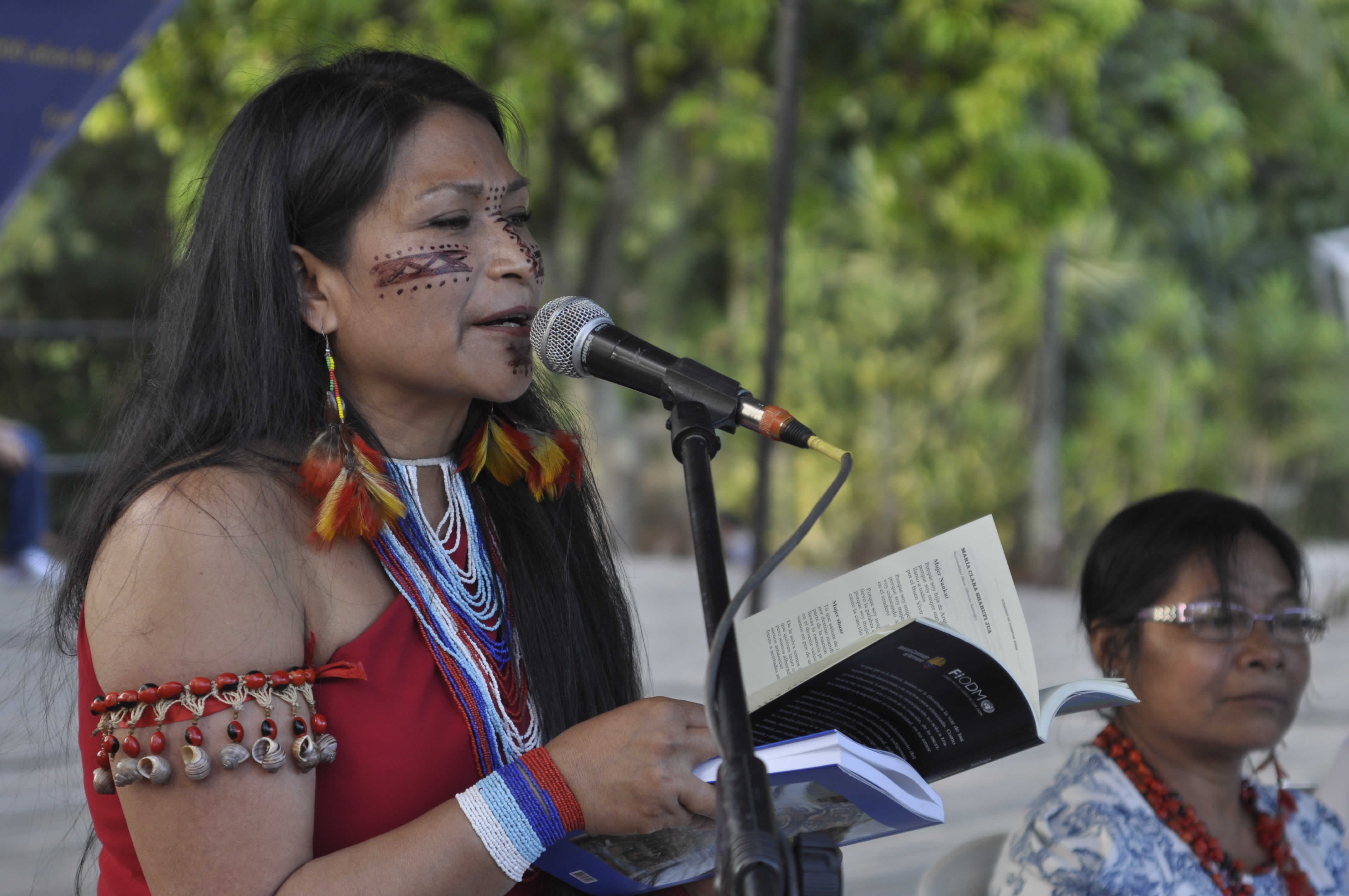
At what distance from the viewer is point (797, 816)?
1.31 m

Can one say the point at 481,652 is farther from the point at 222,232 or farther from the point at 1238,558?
the point at 1238,558

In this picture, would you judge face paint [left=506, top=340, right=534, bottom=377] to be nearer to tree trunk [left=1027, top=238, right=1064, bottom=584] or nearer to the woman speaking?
the woman speaking

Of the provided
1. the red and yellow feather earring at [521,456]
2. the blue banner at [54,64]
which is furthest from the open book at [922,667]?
the blue banner at [54,64]

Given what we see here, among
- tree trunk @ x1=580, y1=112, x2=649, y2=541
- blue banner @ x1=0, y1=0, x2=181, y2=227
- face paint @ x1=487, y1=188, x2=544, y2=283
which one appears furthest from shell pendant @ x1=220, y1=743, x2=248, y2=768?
tree trunk @ x1=580, y1=112, x2=649, y2=541

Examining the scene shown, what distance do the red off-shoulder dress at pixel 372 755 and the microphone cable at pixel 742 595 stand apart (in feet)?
1.25

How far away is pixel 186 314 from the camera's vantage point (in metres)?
1.57

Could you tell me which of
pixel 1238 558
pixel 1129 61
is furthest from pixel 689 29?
pixel 1238 558

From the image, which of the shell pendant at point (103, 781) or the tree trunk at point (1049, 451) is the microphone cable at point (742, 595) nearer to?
the shell pendant at point (103, 781)

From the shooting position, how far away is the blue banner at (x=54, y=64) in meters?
3.06

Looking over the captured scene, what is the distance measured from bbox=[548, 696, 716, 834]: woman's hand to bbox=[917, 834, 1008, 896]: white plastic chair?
2.79 ft

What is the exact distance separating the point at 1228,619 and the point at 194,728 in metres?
1.58

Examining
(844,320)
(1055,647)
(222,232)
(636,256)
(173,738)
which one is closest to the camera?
(173,738)

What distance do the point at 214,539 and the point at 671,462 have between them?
58.2 feet

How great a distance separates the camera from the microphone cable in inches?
43.1
